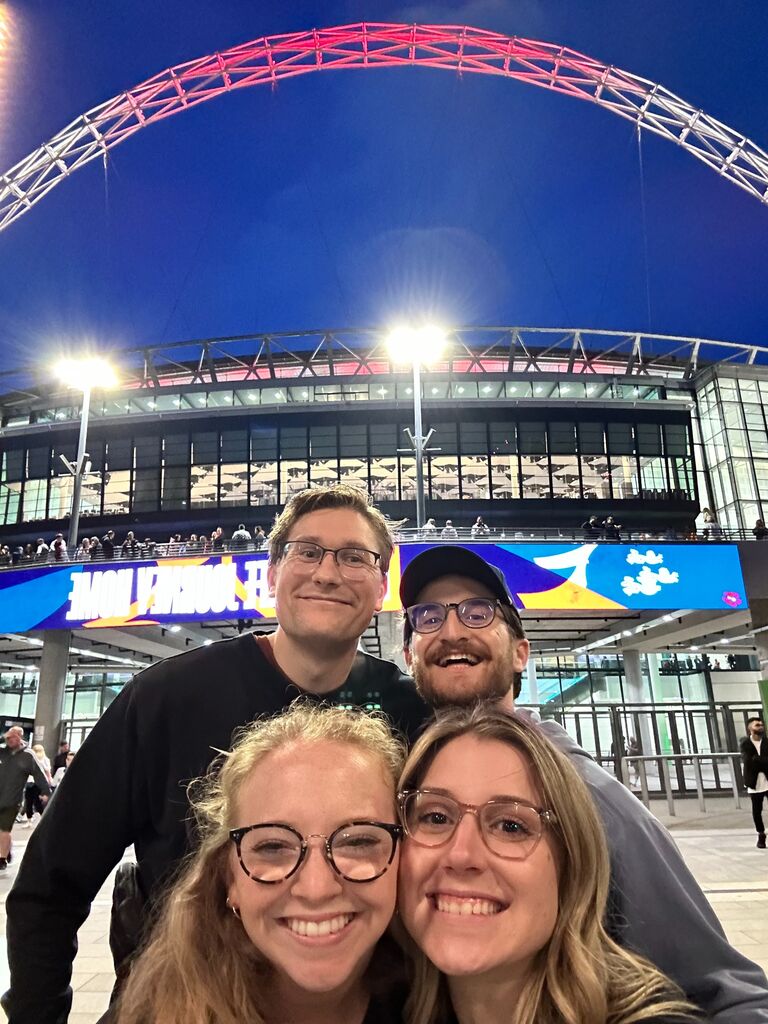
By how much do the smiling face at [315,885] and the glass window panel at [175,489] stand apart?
38.3 metres

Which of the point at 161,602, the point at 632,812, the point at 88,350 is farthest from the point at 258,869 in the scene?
the point at 88,350

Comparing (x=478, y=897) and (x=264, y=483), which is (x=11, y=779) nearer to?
(x=478, y=897)

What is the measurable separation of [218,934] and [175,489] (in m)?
38.7

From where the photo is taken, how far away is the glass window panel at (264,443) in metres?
38.5

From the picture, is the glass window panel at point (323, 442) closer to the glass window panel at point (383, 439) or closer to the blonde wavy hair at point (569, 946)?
the glass window panel at point (383, 439)

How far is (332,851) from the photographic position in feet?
5.02

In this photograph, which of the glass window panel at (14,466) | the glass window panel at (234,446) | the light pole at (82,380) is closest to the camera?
the light pole at (82,380)

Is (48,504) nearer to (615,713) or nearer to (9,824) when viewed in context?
(9,824)

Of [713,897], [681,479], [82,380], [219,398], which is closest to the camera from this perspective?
[713,897]

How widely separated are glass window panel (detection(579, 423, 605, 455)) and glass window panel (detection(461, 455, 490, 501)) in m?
6.26

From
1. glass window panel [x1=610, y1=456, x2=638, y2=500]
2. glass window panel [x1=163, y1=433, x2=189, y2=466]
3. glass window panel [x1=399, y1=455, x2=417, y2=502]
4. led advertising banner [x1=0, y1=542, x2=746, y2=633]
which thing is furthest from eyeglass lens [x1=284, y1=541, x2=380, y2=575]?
glass window panel [x1=610, y1=456, x2=638, y2=500]

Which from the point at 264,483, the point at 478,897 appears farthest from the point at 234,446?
the point at 478,897

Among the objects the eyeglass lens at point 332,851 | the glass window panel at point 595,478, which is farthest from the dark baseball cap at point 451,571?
the glass window panel at point 595,478

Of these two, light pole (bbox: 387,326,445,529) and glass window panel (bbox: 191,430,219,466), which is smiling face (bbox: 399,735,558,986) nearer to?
light pole (bbox: 387,326,445,529)
